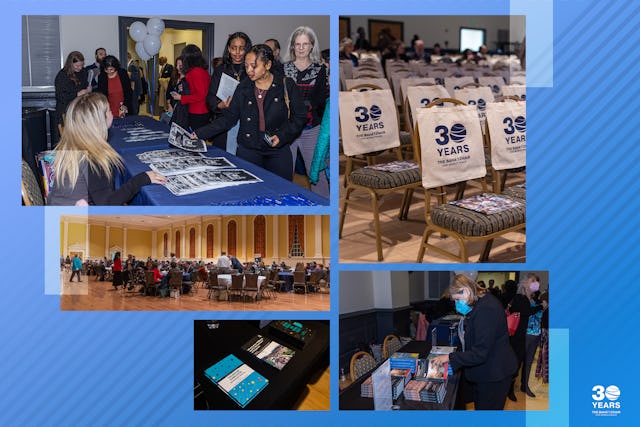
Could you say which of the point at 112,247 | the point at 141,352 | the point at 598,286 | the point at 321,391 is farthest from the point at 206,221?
the point at 598,286

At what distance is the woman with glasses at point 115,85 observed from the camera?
3232mm

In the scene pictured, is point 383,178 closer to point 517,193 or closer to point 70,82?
point 517,193

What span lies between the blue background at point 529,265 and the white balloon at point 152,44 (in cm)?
14

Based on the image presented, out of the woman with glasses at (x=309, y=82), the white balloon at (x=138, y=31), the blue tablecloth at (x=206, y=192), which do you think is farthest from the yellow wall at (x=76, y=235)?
the woman with glasses at (x=309, y=82)

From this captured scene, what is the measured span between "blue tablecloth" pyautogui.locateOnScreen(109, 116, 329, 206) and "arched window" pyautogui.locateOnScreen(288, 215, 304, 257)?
4.1 inches

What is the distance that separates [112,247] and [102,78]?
29.3 inches

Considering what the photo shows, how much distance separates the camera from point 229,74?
3.34m

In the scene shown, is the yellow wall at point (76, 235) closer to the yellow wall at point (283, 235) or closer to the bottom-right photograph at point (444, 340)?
the yellow wall at point (283, 235)

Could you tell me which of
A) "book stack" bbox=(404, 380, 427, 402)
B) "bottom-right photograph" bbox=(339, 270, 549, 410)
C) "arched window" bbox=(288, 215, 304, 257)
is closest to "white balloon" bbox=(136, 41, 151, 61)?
"arched window" bbox=(288, 215, 304, 257)

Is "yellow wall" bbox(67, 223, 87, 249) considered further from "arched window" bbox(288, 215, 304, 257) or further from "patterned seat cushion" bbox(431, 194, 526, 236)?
"patterned seat cushion" bbox(431, 194, 526, 236)

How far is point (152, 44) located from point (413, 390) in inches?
76.0

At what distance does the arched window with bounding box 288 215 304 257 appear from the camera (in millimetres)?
3239

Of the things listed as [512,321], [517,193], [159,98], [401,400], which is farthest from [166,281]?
[517,193]

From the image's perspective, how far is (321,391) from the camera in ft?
10.9
